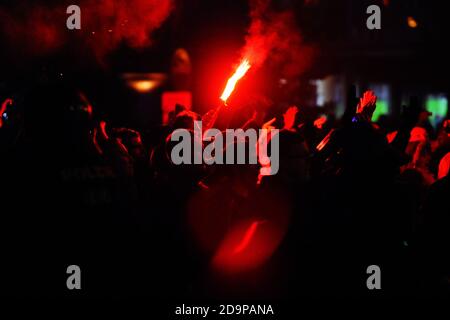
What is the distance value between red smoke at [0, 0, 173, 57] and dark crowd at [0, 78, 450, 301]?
344cm

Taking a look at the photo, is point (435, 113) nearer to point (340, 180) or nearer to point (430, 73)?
point (430, 73)

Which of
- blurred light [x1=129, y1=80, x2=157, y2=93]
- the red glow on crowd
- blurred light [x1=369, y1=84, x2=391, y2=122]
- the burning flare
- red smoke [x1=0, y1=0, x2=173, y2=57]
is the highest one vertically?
blurred light [x1=369, y1=84, x2=391, y2=122]

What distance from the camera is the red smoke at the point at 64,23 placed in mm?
9234

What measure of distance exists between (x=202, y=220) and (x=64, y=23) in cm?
549

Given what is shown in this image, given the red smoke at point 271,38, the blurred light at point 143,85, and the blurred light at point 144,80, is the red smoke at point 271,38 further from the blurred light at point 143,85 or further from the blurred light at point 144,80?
the blurred light at point 143,85

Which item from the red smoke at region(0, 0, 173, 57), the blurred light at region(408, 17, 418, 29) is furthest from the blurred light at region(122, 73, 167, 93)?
the blurred light at region(408, 17, 418, 29)

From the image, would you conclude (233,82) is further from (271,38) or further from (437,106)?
(437,106)

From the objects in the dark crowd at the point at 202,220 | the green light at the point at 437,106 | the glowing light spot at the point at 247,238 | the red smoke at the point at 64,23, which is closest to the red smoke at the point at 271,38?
the red smoke at the point at 64,23

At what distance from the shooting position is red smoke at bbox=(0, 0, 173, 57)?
9.23 m

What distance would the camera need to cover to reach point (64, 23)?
940 cm

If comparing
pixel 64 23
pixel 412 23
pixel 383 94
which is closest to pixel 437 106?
pixel 383 94

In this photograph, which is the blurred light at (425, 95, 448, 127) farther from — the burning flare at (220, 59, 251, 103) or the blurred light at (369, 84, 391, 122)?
the burning flare at (220, 59, 251, 103)

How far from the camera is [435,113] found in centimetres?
2809
